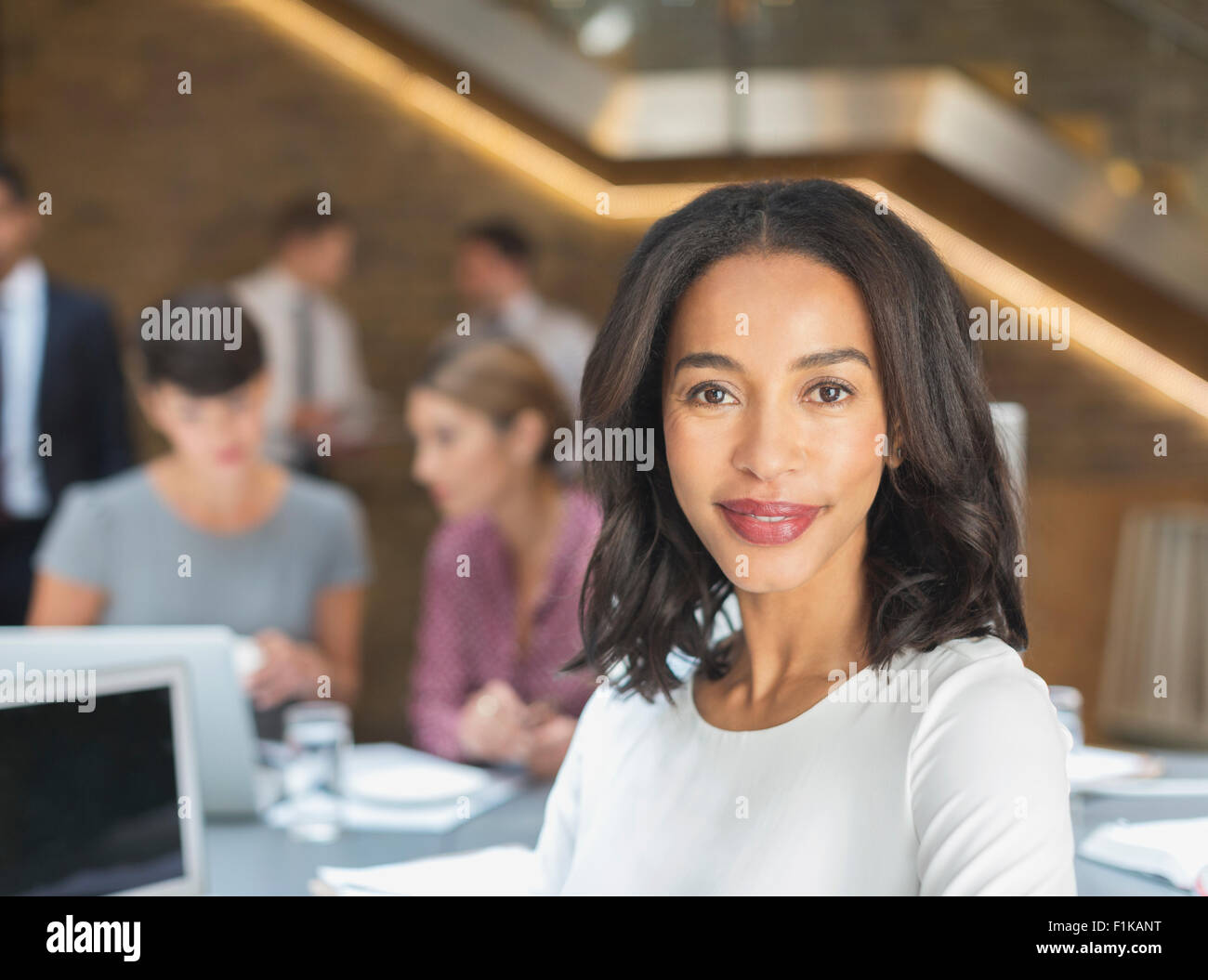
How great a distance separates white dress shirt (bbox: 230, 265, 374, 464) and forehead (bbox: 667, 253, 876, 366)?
10.2 ft

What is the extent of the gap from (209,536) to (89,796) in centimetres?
132

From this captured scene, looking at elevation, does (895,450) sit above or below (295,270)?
below

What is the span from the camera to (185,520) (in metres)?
2.52

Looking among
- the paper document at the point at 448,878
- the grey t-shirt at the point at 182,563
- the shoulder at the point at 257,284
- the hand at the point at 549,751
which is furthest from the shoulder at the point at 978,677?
the shoulder at the point at 257,284

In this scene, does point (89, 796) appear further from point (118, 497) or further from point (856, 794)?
point (118, 497)

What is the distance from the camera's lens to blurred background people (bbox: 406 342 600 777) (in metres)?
2.38

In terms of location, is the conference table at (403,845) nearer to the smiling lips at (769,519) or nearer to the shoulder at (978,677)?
the shoulder at (978,677)

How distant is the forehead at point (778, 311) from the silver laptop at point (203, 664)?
2.86ft

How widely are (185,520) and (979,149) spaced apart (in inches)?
104

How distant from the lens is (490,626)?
94.5 inches

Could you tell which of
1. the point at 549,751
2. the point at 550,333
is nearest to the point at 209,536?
the point at 549,751

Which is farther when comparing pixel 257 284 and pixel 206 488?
pixel 257 284

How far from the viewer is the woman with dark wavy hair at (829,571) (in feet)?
3.07
